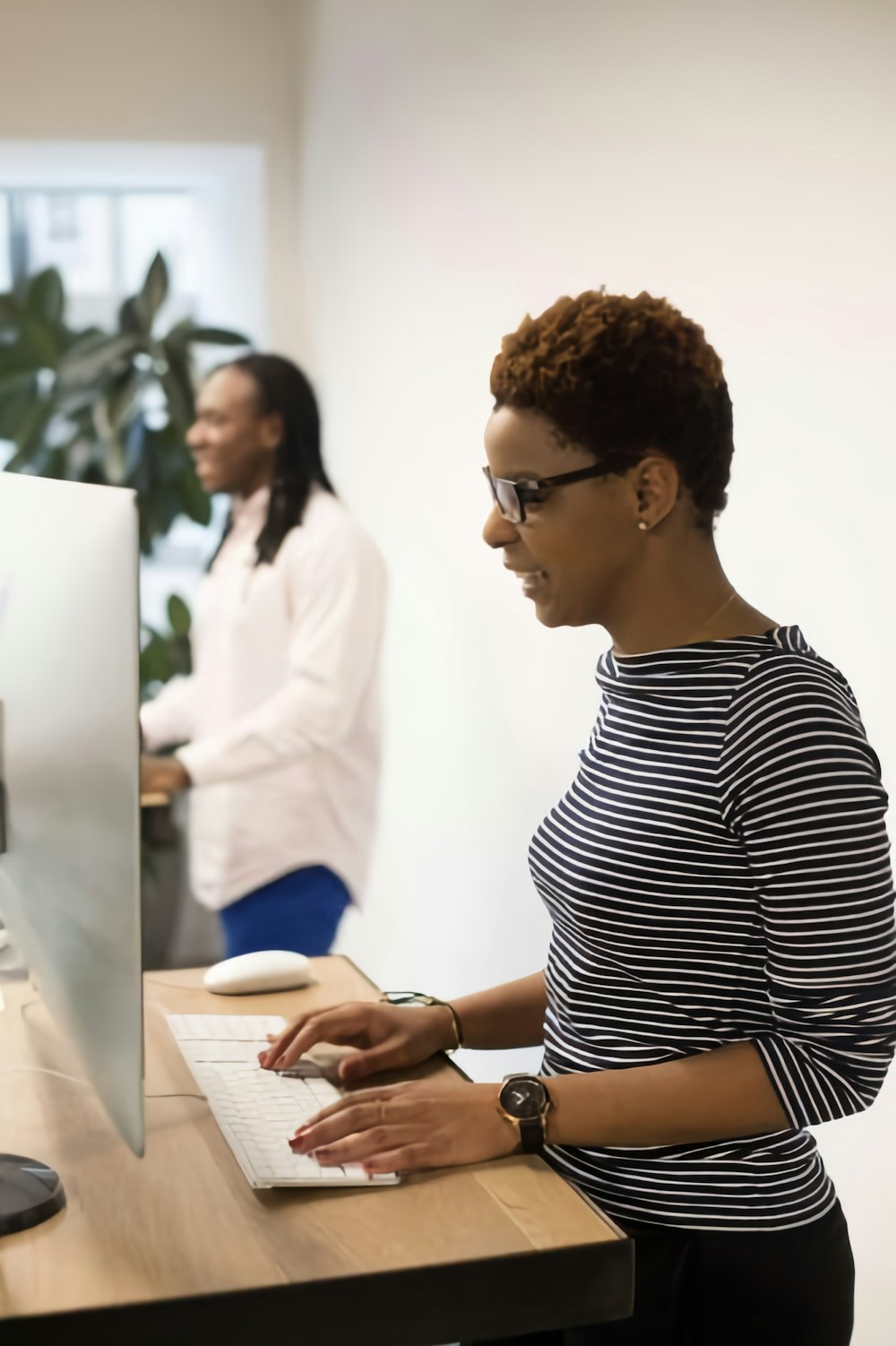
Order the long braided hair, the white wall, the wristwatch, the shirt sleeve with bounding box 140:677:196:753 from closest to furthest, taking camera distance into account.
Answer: the wristwatch → the white wall → the long braided hair → the shirt sleeve with bounding box 140:677:196:753

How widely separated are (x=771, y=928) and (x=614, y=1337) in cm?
36

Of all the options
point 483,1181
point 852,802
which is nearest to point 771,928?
point 852,802

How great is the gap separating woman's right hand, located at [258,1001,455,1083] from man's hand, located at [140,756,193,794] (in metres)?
1.70

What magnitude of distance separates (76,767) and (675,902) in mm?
475

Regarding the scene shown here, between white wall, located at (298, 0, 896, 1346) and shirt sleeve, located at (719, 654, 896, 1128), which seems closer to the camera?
shirt sleeve, located at (719, 654, 896, 1128)

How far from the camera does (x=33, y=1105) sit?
45.8 inches

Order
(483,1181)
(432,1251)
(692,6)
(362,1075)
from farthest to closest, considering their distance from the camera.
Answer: (692,6) → (362,1075) → (483,1181) → (432,1251)

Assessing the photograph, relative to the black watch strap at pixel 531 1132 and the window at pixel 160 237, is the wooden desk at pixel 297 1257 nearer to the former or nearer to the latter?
the black watch strap at pixel 531 1132

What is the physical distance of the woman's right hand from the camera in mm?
1218

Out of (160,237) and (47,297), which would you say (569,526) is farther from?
(160,237)

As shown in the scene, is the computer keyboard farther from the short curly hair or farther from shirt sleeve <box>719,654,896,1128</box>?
the short curly hair

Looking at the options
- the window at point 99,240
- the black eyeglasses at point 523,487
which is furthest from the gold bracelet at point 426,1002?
the window at point 99,240

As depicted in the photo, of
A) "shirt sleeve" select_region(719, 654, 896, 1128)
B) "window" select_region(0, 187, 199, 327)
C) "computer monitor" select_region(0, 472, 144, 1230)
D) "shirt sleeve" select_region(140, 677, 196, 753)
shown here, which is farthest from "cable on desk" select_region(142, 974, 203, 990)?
"window" select_region(0, 187, 199, 327)

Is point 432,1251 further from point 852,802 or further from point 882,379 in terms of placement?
point 882,379
